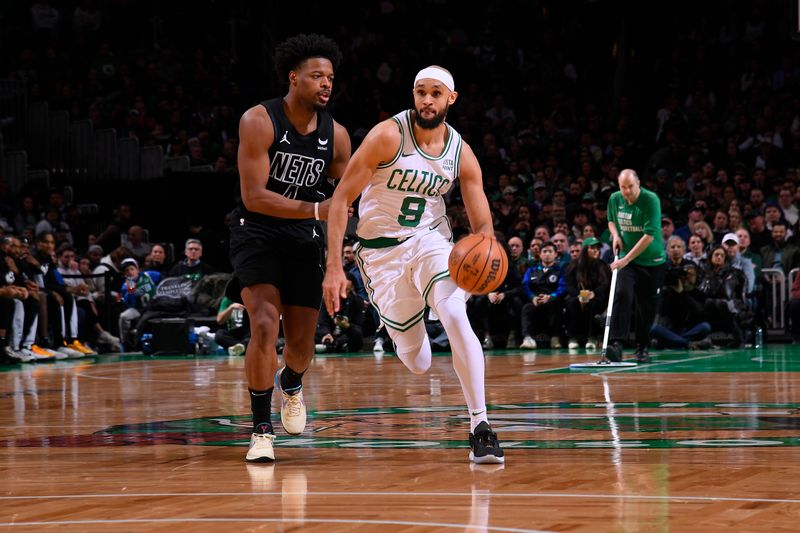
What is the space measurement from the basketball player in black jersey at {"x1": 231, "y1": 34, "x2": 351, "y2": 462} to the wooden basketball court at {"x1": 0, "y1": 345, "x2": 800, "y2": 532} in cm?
58

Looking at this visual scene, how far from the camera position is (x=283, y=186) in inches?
249

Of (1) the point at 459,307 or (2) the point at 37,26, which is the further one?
(2) the point at 37,26

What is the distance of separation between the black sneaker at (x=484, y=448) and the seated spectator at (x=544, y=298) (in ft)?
36.3

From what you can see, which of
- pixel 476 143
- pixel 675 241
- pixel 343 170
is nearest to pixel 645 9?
pixel 476 143

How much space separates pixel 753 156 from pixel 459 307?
14.2 m

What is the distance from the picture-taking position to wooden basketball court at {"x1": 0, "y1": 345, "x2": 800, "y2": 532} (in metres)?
4.23

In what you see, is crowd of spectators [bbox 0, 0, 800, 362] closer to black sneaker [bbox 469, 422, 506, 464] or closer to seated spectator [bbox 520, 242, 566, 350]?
seated spectator [bbox 520, 242, 566, 350]

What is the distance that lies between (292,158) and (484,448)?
71.5 inches

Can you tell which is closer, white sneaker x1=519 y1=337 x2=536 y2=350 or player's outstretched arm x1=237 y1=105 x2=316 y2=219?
player's outstretched arm x1=237 y1=105 x2=316 y2=219

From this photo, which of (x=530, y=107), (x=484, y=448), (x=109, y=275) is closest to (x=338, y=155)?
(x=484, y=448)

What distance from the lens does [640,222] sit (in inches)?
484

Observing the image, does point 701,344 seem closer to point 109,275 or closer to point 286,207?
point 109,275

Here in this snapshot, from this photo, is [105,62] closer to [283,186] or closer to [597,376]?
[597,376]

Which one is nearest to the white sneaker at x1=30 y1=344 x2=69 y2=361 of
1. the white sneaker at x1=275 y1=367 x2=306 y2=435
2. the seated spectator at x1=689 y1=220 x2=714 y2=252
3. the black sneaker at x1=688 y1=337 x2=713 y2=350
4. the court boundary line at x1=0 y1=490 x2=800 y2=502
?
the black sneaker at x1=688 y1=337 x2=713 y2=350
